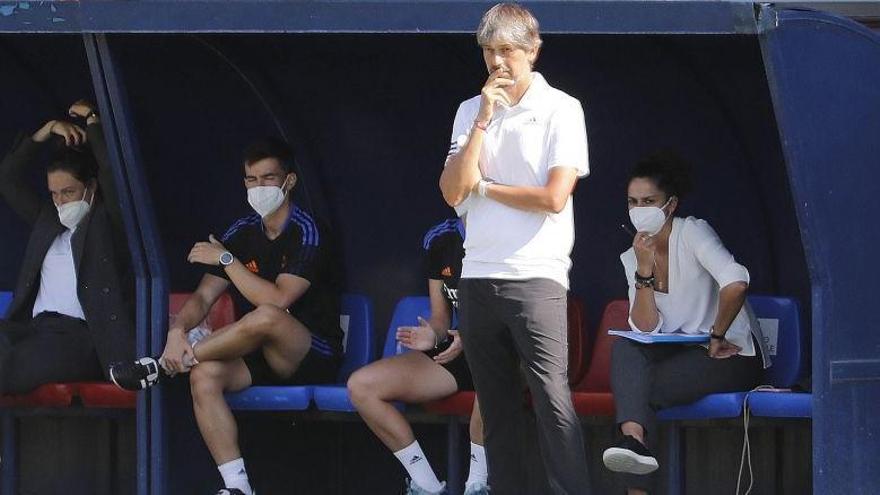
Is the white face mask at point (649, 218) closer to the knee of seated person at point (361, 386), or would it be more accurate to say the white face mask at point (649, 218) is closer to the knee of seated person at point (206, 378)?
the knee of seated person at point (361, 386)

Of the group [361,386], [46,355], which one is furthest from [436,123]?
[46,355]

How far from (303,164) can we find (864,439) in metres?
2.59

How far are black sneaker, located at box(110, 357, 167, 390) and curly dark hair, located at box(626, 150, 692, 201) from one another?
1.77 m

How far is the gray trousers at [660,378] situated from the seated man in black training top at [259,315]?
117cm

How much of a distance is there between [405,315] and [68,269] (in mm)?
1304

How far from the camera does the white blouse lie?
5.75 metres

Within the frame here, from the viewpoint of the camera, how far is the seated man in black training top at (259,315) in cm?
589

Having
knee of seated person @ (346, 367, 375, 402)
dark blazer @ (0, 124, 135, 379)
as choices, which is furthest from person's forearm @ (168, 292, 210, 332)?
knee of seated person @ (346, 367, 375, 402)

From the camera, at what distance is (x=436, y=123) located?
678 centimetres

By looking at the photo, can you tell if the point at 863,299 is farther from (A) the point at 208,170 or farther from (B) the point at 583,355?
(A) the point at 208,170

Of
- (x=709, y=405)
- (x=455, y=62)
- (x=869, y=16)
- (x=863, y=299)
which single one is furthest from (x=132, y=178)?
(x=869, y=16)

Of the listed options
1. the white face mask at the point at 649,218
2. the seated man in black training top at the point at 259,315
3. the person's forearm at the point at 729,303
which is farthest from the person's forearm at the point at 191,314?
the person's forearm at the point at 729,303

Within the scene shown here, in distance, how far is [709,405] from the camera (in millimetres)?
5594

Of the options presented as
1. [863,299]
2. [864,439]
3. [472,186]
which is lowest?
[864,439]
